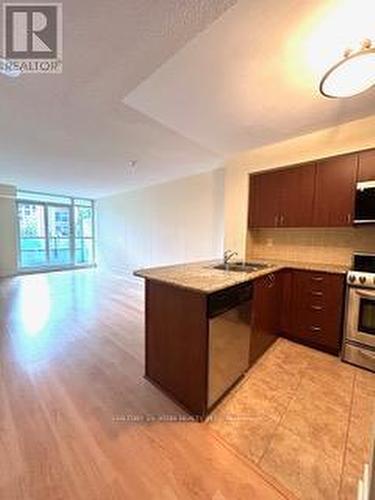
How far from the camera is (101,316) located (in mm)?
3775

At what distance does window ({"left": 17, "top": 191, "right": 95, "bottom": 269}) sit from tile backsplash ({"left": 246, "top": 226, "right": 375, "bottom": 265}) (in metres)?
6.89

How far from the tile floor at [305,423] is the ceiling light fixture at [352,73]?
91.4 inches

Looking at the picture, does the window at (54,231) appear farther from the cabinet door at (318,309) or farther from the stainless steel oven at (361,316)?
the stainless steel oven at (361,316)

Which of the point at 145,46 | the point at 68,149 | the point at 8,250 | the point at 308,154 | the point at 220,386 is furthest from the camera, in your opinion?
the point at 8,250

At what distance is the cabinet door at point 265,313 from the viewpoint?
7.68 ft

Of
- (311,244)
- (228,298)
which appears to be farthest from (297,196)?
(228,298)

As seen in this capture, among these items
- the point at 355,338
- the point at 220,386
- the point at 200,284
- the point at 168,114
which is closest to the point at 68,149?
the point at 168,114

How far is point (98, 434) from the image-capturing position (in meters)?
1.58

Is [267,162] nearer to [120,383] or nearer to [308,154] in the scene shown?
[308,154]

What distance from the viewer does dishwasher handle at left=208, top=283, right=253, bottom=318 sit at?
168cm

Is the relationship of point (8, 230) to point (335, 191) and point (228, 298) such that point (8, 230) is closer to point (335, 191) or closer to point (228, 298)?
point (228, 298)

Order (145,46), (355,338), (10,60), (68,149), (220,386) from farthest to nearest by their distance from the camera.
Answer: (68,149), (355,338), (220,386), (10,60), (145,46)

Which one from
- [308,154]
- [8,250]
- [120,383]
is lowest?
[120,383]

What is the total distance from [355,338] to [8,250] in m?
7.98
